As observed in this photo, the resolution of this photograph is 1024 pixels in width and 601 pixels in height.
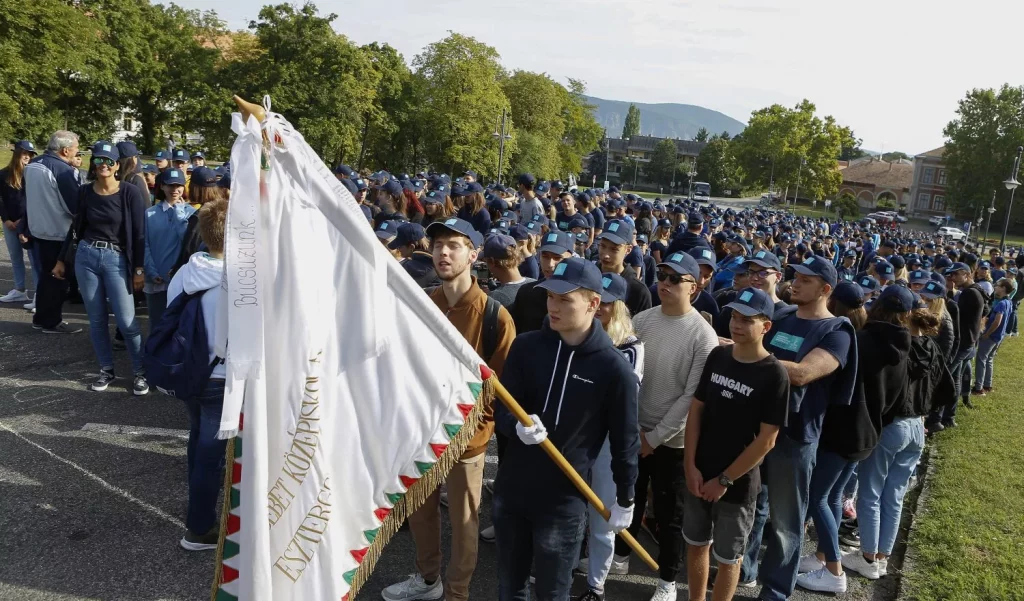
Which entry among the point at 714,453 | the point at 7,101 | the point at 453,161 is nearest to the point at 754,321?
the point at 714,453

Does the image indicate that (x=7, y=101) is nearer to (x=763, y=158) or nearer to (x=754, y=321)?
(x=754, y=321)

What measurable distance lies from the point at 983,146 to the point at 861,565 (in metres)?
86.8

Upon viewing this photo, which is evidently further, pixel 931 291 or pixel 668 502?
pixel 931 291

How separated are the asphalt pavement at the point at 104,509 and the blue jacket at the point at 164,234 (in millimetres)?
1233

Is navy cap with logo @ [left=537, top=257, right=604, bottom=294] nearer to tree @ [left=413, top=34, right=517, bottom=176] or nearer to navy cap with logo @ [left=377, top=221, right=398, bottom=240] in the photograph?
navy cap with logo @ [left=377, top=221, right=398, bottom=240]

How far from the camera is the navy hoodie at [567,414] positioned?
3.22m

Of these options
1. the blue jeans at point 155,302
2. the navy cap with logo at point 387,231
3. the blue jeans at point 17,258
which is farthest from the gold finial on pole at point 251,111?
the blue jeans at point 17,258

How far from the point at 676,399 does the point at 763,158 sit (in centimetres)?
8601

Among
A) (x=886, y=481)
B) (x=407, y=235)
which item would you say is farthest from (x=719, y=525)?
(x=407, y=235)

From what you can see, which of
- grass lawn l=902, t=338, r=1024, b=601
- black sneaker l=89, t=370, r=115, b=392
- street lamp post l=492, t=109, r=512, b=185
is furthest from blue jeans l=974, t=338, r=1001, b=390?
street lamp post l=492, t=109, r=512, b=185

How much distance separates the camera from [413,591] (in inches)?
158

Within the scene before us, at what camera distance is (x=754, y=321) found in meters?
3.58

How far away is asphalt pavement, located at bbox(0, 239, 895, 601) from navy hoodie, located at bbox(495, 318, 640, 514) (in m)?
1.28

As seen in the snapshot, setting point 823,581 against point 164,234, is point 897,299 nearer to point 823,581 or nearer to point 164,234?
point 823,581
